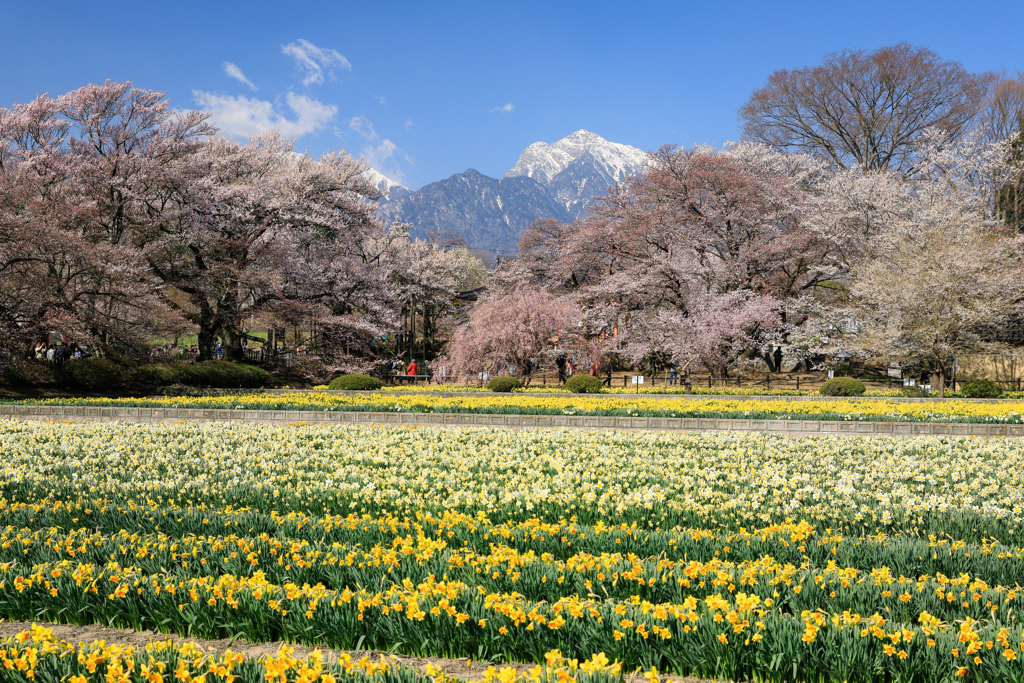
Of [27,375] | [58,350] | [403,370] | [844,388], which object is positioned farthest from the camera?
[403,370]

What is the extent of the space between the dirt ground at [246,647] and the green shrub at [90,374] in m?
18.3

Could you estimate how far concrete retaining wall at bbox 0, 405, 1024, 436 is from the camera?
40.8 feet

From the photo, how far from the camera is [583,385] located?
69.7 feet

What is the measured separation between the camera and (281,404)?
52.0 feet

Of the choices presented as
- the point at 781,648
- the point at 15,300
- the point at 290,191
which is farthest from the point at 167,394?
the point at 781,648

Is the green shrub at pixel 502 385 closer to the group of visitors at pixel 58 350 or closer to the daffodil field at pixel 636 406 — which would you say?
the daffodil field at pixel 636 406

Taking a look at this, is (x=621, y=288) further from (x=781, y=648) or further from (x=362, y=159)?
(x=781, y=648)

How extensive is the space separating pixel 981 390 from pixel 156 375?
2749 cm

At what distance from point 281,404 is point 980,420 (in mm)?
15676

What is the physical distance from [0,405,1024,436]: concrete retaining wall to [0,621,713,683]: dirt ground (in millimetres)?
9639

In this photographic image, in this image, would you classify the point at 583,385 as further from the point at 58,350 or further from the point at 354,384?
the point at 58,350

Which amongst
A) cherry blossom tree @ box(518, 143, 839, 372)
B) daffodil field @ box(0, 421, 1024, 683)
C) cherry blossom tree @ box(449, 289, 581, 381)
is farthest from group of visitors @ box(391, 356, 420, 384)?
daffodil field @ box(0, 421, 1024, 683)

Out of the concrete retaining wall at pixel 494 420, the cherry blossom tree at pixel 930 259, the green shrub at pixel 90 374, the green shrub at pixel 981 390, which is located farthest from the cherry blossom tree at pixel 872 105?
the green shrub at pixel 90 374

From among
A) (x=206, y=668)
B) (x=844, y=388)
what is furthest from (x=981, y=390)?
(x=206, y=668)
